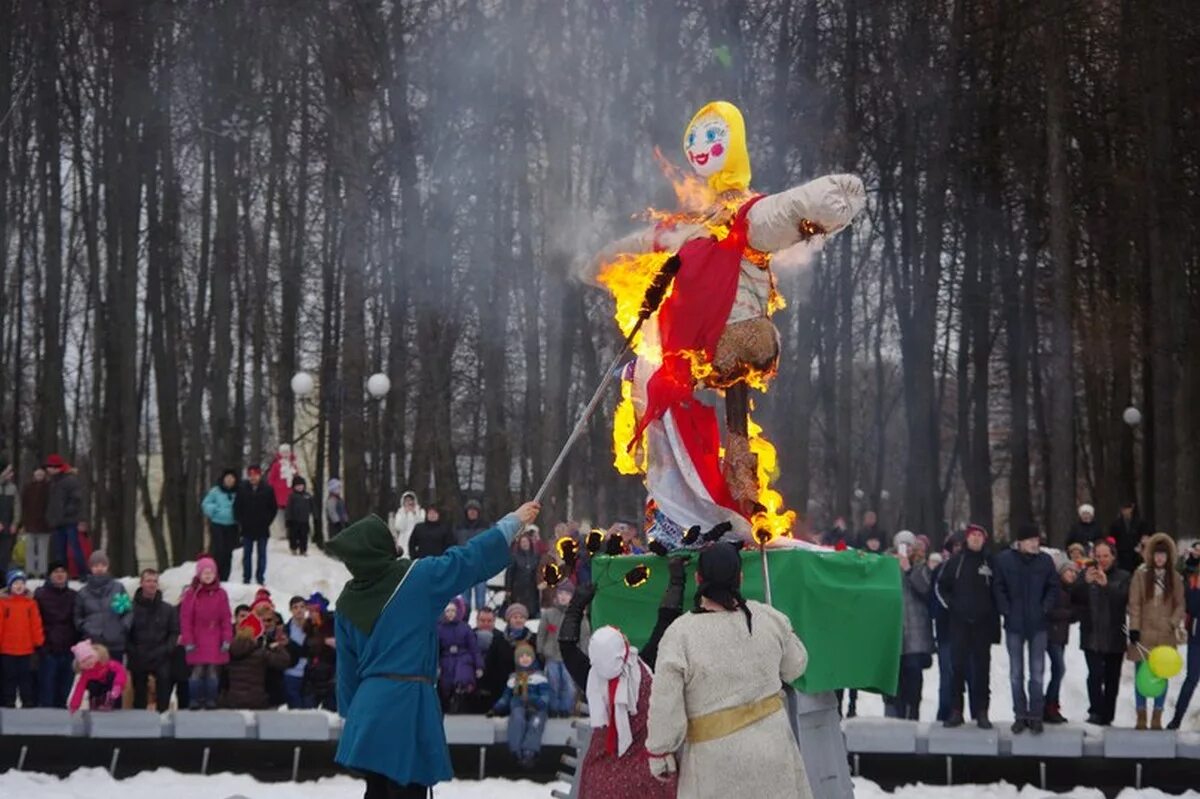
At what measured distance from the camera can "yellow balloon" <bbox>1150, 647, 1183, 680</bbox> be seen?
47.4ft

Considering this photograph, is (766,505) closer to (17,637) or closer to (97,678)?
(97,678)

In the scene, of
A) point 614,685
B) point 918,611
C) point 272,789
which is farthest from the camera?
point 918,611

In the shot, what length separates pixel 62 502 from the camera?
68.2 ft

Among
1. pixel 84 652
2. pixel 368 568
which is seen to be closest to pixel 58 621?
pixel 84 652

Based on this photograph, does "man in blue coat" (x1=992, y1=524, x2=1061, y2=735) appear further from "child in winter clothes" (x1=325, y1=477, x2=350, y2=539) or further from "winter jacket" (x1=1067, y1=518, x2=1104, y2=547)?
"child in winter clothes" (x1=325, y1=477, x2=350, y2=539)

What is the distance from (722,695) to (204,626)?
9.74 m

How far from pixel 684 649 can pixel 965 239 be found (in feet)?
74.9

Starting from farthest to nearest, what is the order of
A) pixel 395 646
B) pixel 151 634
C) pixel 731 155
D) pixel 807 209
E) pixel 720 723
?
pixel 151 634 < pixel 731 155 < pixel 807 209 < pixel 395 646 < pixel 720 723

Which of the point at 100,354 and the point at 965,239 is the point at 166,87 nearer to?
the point at 100,354

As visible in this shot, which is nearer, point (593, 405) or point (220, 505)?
point (593, 405)

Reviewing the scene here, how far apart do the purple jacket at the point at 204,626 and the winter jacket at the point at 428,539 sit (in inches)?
158

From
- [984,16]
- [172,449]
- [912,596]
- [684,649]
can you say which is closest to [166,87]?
[172,449]

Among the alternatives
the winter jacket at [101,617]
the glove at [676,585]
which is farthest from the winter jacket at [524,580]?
the glove at [676,585]

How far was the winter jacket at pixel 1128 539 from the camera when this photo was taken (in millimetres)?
20891
